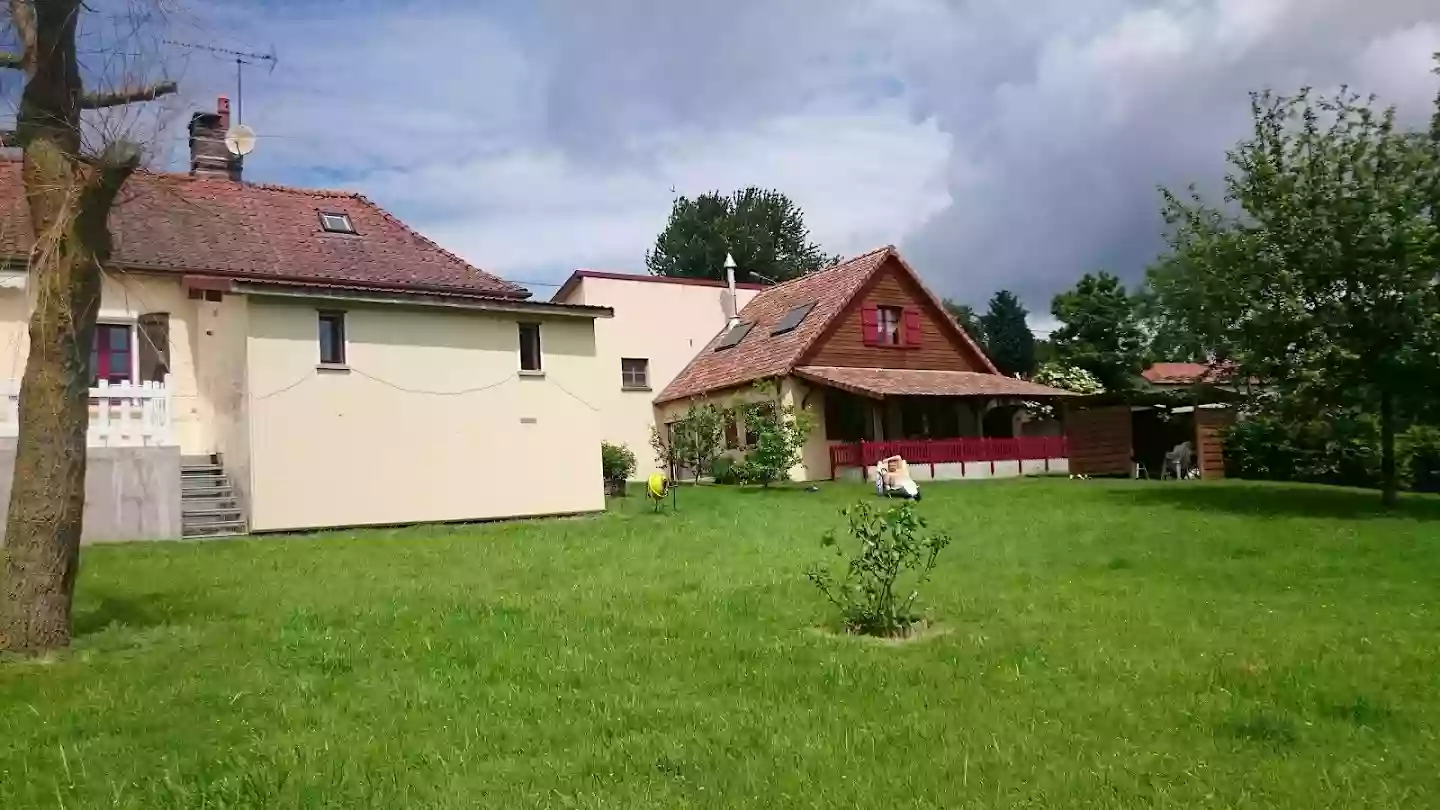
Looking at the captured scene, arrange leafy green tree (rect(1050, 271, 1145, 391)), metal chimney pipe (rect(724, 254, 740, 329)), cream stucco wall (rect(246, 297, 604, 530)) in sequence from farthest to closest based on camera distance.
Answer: leafy green tree (rect(1050, 271, 1145, 391)) → metal chimney pipe (rect(724, 254, 740, 329)) → cream stucco wall (rect(246, 297, 604, 530))

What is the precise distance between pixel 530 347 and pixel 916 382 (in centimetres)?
1398

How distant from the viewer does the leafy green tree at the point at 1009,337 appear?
5638cm

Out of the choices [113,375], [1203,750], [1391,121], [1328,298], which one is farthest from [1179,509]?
[113,375]

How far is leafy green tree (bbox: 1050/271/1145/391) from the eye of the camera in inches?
1812

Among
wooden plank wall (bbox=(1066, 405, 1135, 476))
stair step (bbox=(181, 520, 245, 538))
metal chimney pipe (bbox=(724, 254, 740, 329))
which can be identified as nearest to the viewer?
stair step (bbox=(181, 520, 245, 538))

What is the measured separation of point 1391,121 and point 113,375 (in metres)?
22.9

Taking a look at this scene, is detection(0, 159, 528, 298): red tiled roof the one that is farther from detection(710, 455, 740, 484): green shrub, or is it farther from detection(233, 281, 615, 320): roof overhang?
detection(710, 455, 740, 484): green shrub

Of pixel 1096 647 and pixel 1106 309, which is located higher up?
pixel 1106 309

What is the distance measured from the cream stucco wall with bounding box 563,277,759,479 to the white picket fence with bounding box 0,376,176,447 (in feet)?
54.3

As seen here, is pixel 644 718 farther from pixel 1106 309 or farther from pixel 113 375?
pixel 1106 309

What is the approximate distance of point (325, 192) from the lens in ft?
80.6

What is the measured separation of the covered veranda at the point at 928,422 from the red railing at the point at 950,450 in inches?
1.1

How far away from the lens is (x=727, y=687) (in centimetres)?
653

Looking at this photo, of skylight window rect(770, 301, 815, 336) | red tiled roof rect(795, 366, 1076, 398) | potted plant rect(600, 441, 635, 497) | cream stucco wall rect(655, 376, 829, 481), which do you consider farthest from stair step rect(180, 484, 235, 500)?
skylight window rect(770, 301, 815, 336)
